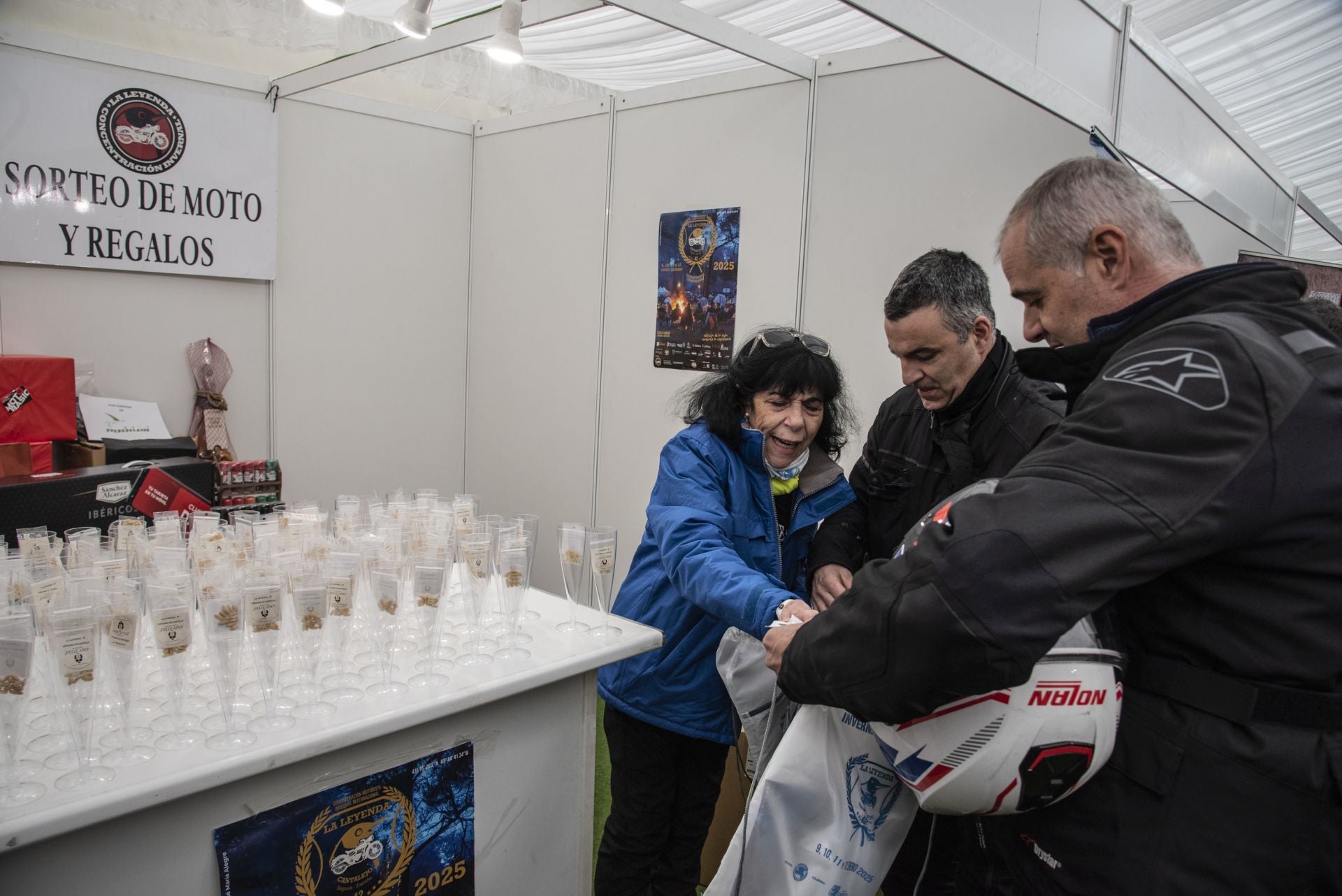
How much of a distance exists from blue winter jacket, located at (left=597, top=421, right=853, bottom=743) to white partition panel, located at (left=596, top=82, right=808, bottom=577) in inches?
70.9

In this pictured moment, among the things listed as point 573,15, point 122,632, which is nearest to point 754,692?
point 122,632

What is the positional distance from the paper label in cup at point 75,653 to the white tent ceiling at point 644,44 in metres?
3.48

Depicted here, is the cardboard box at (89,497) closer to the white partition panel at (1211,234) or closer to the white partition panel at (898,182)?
the white partition panel at (898,182)

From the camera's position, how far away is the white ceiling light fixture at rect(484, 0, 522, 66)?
3.01m

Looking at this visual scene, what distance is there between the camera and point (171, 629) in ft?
4.64

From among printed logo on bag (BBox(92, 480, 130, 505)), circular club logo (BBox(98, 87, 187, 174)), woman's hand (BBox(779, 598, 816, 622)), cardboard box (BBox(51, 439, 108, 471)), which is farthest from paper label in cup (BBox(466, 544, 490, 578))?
circular club logo (BBox(98, 87, 187, 174))

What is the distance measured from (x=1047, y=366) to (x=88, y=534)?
202 cm

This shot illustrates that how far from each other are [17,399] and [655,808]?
321cm

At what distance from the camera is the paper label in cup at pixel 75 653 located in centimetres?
130

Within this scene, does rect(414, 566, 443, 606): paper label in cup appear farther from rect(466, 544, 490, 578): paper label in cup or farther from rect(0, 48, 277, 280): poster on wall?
rect(0, 48, 277, 280): poster on wall

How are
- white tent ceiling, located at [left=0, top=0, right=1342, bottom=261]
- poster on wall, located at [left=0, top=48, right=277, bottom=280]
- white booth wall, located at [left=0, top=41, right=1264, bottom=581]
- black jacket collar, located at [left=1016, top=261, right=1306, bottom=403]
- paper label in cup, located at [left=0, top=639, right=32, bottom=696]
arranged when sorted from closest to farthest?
black jacket collar, located at [left=1016, top=261, right=1306, bottom=403], paper label in cup, located at [left=0, top=639, right=32, bottom=696], white booth wall, located at [left=0, top=41, right=1264, bottom=581], white tent ceiling, located at [left=0, top=0, right=1342, bottom=261], poster on wall, located at [left=0, top=48, right=277, bottom=280]

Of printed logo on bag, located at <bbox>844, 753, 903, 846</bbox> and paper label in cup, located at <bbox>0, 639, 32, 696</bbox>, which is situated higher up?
paper label in cup, located at <bbox>0, 639, 32, 696</bbox>

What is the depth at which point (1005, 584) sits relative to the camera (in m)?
1.01

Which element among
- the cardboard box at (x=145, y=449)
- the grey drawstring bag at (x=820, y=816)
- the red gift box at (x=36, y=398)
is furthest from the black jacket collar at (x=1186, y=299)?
the red gift box at (x=36, y=398)
